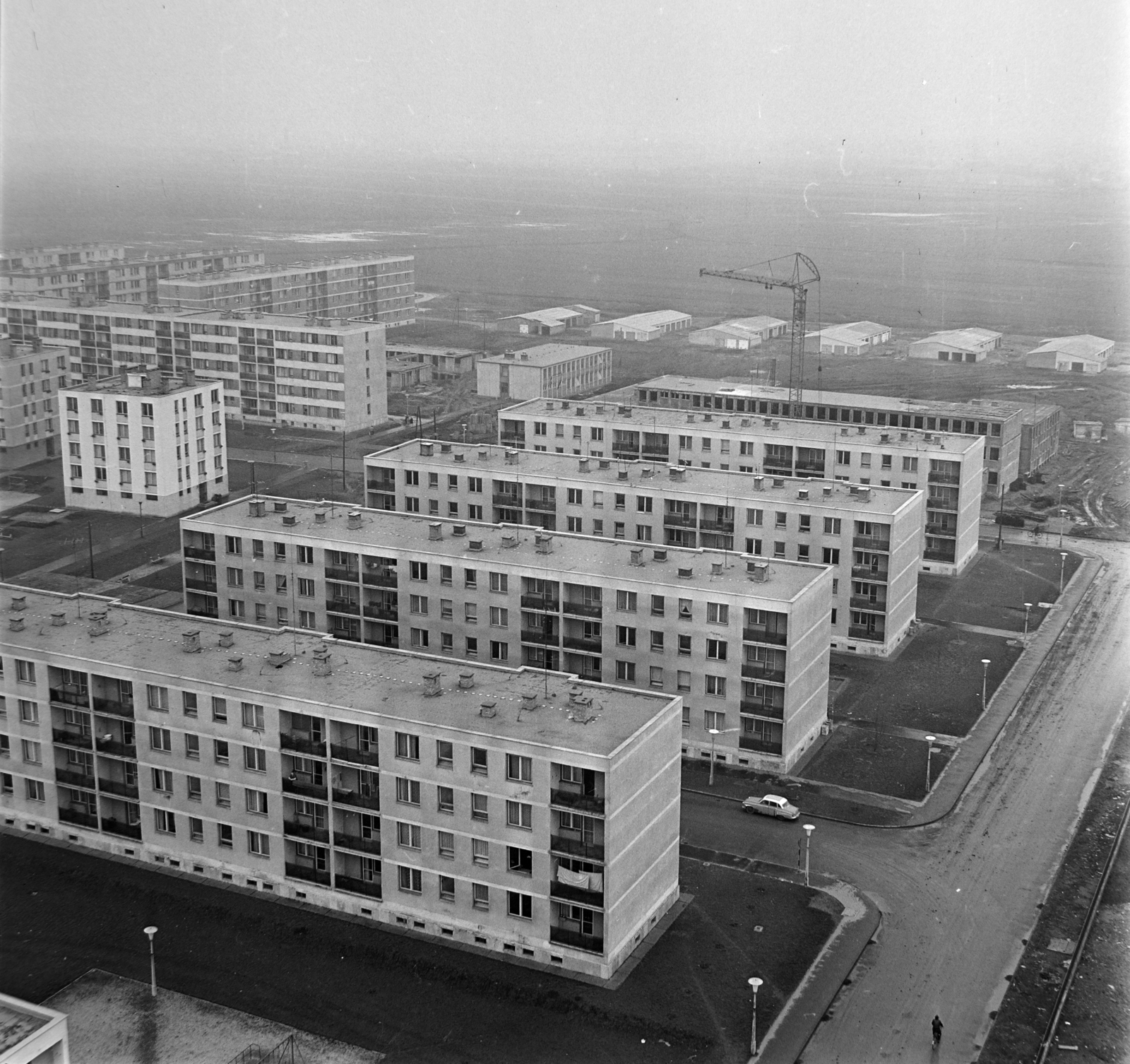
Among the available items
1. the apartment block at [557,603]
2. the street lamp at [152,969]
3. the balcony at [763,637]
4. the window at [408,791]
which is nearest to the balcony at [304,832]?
the window at [408,791]

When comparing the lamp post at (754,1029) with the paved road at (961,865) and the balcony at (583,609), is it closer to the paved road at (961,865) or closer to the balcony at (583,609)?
the paved road at (961,865)

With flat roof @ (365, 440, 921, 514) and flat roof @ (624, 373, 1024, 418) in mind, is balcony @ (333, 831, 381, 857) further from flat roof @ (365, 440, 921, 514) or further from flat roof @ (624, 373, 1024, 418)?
flat roof @ (624, 373, 1024, 418)

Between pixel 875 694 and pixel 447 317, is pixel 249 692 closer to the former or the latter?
pixel 875 694

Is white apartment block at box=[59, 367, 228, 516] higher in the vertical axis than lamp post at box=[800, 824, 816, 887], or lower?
higher

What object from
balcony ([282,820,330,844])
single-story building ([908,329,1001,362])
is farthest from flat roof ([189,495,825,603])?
single-story building ([908,329,1001,362])

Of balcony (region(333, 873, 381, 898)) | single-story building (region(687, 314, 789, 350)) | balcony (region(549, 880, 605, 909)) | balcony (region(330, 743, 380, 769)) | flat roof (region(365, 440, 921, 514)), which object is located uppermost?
flat roof (region(365, 440, 921, 514))

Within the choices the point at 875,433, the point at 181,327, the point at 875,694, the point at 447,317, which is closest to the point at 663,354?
the point at 447,317
